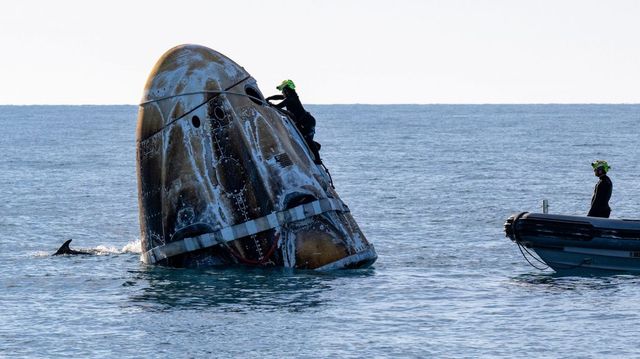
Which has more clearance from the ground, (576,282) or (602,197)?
(602,197)

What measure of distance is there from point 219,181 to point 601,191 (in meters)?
7.71

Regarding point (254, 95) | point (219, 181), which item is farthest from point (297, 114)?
point (219, 181)

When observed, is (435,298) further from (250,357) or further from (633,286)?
(250,357)

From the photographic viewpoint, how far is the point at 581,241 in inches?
973

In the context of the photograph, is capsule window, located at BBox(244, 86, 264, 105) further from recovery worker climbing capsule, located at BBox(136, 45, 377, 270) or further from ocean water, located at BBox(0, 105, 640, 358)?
ocean water, located at BBox(0, 105, 640, 358)

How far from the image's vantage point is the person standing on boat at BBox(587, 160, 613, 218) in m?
24.8

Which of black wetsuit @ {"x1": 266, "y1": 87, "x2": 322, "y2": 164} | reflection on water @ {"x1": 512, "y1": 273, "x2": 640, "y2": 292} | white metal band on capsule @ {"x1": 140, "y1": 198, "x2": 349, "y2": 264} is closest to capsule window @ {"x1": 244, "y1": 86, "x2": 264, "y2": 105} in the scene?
black wetsuit @ {"x1": 266, "y1": 87, "x2": 322, "y2": 164}

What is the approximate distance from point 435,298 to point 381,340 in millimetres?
4045

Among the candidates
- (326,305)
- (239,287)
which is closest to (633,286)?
(326,305)

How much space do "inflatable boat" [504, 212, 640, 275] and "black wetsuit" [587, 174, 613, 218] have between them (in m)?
0.69

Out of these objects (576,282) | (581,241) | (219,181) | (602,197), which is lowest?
(576,282)

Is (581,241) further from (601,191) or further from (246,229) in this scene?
(246,229)

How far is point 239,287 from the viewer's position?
23938 mm

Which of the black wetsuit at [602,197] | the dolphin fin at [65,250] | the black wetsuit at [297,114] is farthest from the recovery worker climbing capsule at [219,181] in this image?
the dolphin fin at [65,250]
